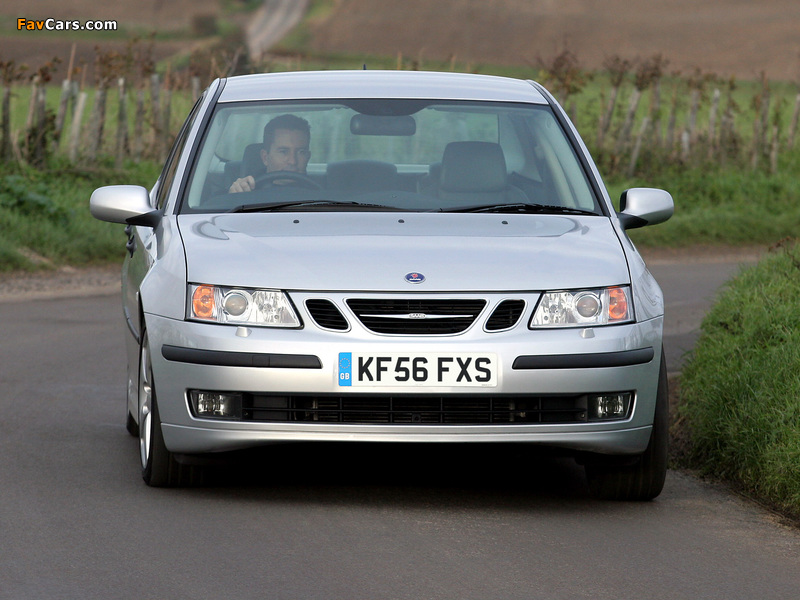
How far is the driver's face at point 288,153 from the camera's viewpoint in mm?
6695

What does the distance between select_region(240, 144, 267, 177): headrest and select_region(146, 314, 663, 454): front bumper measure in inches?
45.7

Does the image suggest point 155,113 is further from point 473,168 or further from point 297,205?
point 297,205

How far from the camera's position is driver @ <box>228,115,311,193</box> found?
6688 mm

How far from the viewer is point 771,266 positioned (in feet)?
32.4

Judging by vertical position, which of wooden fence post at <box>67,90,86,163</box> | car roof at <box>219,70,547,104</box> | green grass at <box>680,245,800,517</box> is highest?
car roof at <box>219,70,547,104</box>

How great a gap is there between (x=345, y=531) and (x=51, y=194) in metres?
12.3

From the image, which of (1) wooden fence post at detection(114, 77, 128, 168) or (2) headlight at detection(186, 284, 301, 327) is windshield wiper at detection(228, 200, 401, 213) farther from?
(1) wooden fence post at detection(114, 77, 128, 168)

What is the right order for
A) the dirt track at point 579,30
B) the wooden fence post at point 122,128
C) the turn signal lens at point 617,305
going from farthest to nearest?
the dirt track at point 579,30 < the wooden fence post at point 122,128 < the turn signal lens at point 617,305

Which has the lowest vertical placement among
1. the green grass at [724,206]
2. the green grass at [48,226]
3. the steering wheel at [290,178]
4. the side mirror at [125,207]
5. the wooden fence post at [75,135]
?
the green grass at [724,206]

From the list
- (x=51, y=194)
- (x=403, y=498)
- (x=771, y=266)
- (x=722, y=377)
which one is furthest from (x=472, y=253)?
(x=51, y=194)

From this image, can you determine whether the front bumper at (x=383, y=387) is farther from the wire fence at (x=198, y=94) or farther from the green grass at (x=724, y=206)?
the green grass at (x=724, y=206)

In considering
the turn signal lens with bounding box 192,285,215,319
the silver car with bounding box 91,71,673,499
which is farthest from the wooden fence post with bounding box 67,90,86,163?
the turn signal lens with bounding box 192,285,215,319

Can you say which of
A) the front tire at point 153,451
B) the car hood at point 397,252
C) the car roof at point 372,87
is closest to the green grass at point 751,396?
the car hood at point 397,252

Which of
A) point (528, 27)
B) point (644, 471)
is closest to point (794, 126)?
point (644, 471)
